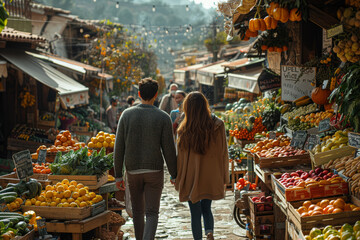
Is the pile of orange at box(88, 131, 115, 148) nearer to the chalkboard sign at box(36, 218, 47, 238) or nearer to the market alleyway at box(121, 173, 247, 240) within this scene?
the market alleyway at box(121, 173, 247, 240)

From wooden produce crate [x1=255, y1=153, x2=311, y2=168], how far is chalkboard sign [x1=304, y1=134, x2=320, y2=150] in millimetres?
131

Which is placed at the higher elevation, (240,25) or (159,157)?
(240,25)

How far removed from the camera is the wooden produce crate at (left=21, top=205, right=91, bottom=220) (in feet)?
17.9

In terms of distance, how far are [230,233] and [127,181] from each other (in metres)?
2.52

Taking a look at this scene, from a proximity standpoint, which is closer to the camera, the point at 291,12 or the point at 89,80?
the point at 291,12

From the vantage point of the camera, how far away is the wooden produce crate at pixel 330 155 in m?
5.62

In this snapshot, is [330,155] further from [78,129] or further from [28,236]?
[78,129]

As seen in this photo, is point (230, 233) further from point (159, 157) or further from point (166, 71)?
point (166, 71)

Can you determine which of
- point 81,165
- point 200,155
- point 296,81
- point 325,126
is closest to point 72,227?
point 81,165

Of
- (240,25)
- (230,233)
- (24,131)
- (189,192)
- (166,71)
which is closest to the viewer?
(189,192)

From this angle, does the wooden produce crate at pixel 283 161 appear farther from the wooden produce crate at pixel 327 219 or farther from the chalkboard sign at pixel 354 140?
the wooden produce crate at pixel 327 219

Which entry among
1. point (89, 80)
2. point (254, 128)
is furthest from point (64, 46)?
point (254, 128)

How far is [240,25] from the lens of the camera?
29.4ft

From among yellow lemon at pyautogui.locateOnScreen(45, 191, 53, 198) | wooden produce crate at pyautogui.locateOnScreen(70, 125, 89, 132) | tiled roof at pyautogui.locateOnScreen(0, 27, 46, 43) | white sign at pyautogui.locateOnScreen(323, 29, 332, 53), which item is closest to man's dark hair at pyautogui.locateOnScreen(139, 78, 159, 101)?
yellow lemon at pyautogui.locateOnScreen(45, 191, 53, 198)
